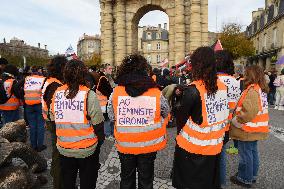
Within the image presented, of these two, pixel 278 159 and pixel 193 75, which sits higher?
pixel 193 75

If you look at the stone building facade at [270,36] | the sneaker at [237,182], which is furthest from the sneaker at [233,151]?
the stone building facade at [270,36]

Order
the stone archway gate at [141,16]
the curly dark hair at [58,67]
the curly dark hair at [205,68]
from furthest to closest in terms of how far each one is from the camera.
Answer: the stone archway gate at [141,16]
the curly dark hair at [58,67]
the curly dark hair at [205,68]

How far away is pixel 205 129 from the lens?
3338mm

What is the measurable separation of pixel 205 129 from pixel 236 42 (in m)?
40.8

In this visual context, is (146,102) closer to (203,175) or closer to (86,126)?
(86,126)

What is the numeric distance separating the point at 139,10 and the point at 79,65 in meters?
24.9

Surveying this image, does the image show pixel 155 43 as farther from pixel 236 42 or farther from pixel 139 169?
pixel 139 169

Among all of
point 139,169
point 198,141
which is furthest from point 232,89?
point 139,169

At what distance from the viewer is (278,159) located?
621cm

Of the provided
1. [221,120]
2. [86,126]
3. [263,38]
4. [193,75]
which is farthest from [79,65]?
[263,38]

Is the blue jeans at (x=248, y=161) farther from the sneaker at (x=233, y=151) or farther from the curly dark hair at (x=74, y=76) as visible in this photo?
the curly dark hair at (x=74, y=76)

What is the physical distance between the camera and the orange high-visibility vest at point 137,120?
11.0ft

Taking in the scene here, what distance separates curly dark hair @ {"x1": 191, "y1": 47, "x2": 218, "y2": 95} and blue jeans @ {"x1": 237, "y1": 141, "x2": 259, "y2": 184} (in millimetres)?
1843

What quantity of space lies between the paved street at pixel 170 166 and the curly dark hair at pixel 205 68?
221cm
